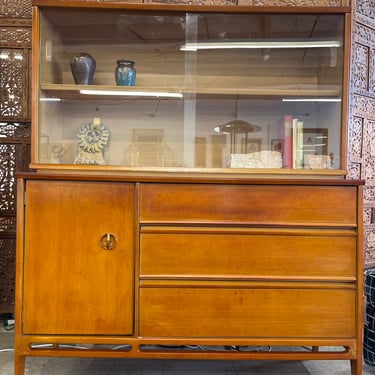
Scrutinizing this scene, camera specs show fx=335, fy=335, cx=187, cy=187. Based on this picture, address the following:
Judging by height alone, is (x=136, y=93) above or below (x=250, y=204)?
above

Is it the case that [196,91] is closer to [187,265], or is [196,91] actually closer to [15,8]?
[187,265]

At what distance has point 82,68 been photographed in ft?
5.41

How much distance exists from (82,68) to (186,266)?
1.08 metres

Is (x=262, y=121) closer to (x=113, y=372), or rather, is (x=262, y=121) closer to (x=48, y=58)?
(x=48, y=58)

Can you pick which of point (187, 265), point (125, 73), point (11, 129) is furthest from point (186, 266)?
point (11, 129)

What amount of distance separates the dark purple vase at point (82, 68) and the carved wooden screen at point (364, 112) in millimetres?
1508

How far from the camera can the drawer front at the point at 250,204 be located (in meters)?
1.31

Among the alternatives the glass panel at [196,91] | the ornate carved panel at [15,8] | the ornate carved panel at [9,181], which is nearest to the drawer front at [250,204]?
the glass panel at [196,91]

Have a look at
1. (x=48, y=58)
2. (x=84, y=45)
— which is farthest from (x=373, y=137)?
(x=48, y=58)

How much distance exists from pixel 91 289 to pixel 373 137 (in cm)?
186

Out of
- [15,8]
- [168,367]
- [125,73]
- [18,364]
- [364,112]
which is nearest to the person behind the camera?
[18,364]

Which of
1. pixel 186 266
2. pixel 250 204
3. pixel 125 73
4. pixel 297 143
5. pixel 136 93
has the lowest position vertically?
pixel 186 266

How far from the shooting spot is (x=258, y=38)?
168cm

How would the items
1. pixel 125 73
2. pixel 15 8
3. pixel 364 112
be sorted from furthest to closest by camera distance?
pixel 364 112, pixel 15 8, pixel 125 73
